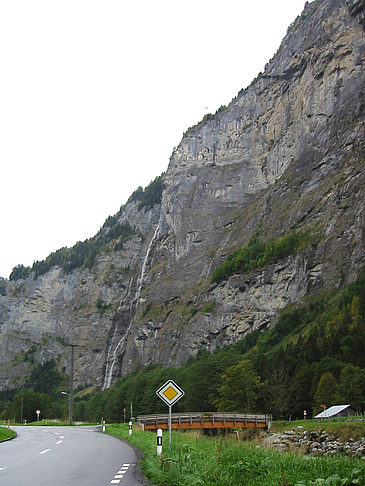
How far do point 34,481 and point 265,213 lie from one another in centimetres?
11274

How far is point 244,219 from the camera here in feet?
432

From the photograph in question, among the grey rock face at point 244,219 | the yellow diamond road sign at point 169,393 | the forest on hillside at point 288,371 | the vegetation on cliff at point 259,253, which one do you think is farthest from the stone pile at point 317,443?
the vegetation on cliff at point 259,253

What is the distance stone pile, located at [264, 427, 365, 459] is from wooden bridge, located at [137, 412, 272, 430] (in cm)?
668

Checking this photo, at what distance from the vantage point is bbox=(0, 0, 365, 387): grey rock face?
327ft

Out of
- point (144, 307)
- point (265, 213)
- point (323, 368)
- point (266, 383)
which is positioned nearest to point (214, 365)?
point (266, 383)

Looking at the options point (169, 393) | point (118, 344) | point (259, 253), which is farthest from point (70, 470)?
point (118, 344)

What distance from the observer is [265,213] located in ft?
400

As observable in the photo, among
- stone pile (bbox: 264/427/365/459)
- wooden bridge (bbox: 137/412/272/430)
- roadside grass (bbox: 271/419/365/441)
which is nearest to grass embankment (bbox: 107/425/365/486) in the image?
stone pile (bbox: 264/427/365/459)

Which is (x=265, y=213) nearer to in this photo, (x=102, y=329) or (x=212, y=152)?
(x=212, y=152)

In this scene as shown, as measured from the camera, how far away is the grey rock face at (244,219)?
→ 9981cm

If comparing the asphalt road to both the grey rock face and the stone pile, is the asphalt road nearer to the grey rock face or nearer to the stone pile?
the stone pile

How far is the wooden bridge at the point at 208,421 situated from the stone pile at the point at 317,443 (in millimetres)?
6680

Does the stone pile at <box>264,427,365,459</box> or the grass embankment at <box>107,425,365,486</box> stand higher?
the grass embankment at <box>107,425,365,486</box>

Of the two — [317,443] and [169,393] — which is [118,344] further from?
[169,393]
